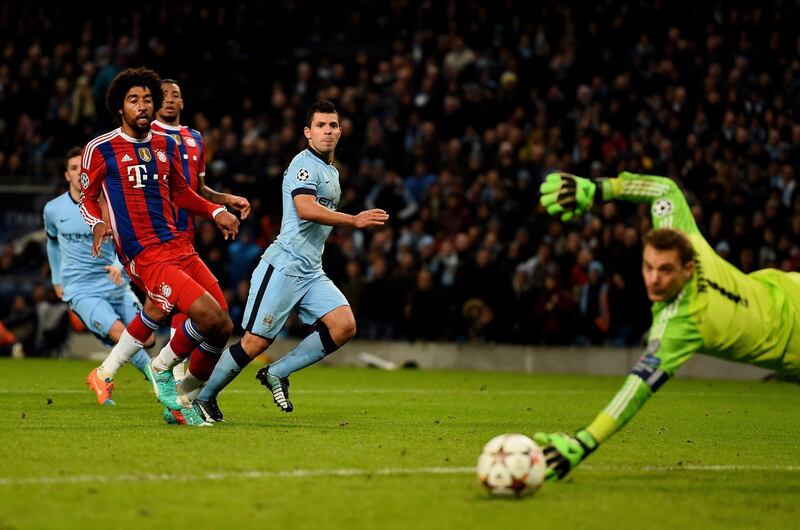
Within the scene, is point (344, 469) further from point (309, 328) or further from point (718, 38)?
point (718, 38)

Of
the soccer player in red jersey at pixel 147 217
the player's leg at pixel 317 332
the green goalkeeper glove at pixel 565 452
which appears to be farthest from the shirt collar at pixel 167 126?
the green goalkeeper glove at pixel 565 452

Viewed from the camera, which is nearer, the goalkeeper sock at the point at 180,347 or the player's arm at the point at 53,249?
the goalkeeper sock at the point at 180,347

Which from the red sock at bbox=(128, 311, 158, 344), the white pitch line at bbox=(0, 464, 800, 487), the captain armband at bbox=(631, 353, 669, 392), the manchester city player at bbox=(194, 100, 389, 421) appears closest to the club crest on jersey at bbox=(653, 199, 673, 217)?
the captain armband at bbox=(631, 353, 669, 392)

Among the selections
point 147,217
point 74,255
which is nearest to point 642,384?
point 147,217

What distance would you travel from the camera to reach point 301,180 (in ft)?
32.9

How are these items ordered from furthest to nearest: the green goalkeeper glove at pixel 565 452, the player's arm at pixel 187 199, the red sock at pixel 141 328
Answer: the red sock at pixel 141 328, the player's arm at pixel 187 199, the green goalkeeper glove at pixel 565 452

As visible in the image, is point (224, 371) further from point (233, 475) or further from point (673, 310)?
point (673, 310)

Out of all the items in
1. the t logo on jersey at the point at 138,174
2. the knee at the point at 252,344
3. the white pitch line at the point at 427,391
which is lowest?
the white pitch line at the point at 427,391

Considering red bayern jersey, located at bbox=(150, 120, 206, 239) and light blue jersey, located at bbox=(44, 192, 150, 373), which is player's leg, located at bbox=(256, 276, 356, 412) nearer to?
red bayern jersey, located at bbox=(150, 120, 206, 239)

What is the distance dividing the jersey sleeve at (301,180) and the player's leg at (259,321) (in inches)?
28.2

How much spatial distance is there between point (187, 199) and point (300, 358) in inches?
63.6

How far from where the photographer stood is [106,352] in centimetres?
2181

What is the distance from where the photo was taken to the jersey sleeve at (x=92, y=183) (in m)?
9.77

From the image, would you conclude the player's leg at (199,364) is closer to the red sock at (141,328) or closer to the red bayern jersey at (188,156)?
the red sock at (141,328)
